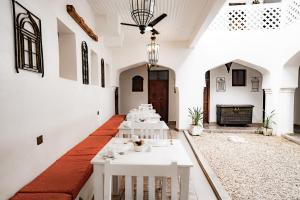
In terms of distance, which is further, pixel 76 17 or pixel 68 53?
pixel 68 53

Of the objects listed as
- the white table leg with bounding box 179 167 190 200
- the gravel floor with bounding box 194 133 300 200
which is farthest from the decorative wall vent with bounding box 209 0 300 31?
the white table leg with bounding box 179 167 190 200

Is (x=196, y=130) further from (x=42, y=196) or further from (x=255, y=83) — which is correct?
(x=42, y=196)

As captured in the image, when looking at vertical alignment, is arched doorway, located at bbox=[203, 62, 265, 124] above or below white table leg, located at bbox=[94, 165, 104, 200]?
above

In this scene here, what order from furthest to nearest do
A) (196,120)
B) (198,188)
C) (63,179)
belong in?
(196,120) < (198,188) < (63,179)

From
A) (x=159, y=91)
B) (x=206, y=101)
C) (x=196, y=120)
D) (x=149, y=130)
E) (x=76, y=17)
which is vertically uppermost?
(x=76, y=17)

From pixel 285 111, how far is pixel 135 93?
229 inches

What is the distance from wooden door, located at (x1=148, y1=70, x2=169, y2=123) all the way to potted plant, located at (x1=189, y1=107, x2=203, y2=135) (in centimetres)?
231

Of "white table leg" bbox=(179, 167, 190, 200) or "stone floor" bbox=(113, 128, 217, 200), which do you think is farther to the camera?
"stone floor" bbox=(113, 128, 217, 200)

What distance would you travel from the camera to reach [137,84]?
882cm

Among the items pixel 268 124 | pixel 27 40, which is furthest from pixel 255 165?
pixel 27 40

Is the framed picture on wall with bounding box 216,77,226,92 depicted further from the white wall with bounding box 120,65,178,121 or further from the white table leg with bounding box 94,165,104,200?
the white table leg with bounding box 94,165,104,200

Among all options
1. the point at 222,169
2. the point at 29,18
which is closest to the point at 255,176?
the point at 222,169

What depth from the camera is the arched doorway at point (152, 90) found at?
28.7ft

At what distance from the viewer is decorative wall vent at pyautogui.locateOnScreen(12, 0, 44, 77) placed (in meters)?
1.69
